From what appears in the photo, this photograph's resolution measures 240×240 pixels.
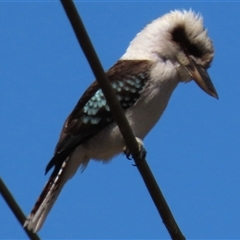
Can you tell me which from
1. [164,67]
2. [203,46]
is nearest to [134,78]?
[164,67]

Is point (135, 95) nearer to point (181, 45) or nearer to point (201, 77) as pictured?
point (201, 77)

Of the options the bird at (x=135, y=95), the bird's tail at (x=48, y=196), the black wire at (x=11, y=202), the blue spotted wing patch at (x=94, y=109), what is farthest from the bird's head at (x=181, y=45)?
the black wire at (x=11, y=202)

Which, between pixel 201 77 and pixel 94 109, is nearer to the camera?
pixel 94 109

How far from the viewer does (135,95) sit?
16.2 feet

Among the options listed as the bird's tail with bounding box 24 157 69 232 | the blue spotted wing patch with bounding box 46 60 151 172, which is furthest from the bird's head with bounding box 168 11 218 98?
the bird's tail with bounding box 24 157 69 232

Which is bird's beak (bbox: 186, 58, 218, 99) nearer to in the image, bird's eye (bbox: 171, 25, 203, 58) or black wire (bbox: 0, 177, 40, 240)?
bird's eye (bbox: 171, 25, 203, 58)

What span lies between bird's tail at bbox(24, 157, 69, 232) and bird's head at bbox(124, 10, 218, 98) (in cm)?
100

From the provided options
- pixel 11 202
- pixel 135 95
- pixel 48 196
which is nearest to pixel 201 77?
pixel 135 95

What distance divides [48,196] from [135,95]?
2.74 feet

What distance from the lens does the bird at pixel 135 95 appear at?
15.9 ft

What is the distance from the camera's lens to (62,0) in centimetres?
295

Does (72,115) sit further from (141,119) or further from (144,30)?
(144,30)

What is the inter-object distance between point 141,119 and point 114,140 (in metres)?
0.22

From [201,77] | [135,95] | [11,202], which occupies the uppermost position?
[11,202]
